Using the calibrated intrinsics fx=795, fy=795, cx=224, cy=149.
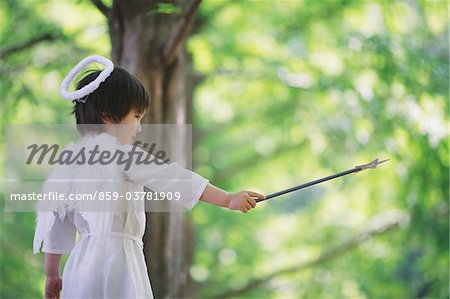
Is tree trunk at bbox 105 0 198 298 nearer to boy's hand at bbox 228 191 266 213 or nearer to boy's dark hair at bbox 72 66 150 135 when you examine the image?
boy's dark hair at bbox 72 66 150 135

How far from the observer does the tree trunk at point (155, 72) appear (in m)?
3.43

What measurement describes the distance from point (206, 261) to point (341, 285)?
1618 millimetres

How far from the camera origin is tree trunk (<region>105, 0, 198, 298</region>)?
3428 mm

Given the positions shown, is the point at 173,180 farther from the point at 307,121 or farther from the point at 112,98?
the point at 307,121

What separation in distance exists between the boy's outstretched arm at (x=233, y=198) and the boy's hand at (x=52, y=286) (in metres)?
0.58

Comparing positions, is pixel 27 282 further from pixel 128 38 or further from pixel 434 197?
pixel 128 38

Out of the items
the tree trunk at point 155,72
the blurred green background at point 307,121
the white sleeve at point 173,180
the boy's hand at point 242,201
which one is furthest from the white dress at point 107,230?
the blurred green background at point 307,121

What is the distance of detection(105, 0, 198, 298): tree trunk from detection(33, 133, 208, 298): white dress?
0.98 meters

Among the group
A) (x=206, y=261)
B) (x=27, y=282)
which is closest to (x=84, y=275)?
(x=27, y=282)

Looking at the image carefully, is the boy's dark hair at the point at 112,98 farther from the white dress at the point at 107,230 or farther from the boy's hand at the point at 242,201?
the boy's hand at the point at 242,201

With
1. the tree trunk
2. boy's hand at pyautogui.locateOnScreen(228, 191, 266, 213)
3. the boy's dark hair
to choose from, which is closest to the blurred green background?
the tree trunk

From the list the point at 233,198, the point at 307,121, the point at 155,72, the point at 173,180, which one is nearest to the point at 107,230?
the point at 173,180

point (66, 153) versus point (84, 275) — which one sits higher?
point (66, 153)

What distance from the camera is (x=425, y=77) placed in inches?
222
